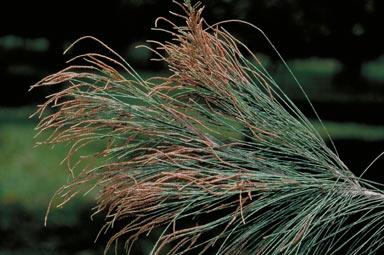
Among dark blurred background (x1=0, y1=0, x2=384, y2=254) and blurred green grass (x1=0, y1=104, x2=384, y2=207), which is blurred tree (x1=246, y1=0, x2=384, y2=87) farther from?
blurred green grass (x1=0, y1=104, x2=384, y2=207)

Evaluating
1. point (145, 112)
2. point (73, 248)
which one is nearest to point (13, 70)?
point (73, 248)

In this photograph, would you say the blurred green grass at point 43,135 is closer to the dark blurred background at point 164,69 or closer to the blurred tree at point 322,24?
the dark blurred background at point 164,69

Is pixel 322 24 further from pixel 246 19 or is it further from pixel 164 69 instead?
pixel 164 69

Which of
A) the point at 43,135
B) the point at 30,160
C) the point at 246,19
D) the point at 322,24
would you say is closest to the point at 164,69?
the point at 43,135

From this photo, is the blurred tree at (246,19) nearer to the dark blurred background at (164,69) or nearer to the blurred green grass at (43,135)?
the dark blurred background at (164,69)

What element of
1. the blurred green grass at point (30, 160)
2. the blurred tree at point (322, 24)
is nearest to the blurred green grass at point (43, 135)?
the blurred green grass at point (30, 160)

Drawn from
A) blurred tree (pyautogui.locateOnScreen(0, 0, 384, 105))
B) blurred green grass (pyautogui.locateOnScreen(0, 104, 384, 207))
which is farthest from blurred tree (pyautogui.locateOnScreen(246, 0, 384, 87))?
blurred green grass (pyautogui.locateOnScreen(0, 104, 384, 207))

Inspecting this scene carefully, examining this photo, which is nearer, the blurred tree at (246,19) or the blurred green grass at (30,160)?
the blurred tree at (246,19)

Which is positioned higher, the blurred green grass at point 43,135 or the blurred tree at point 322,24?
the blurred tree at point 322,24

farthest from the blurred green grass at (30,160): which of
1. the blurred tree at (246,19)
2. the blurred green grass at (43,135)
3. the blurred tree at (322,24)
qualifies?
the blurred tree at (322,24)

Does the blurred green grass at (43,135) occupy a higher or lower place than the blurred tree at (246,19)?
lower
